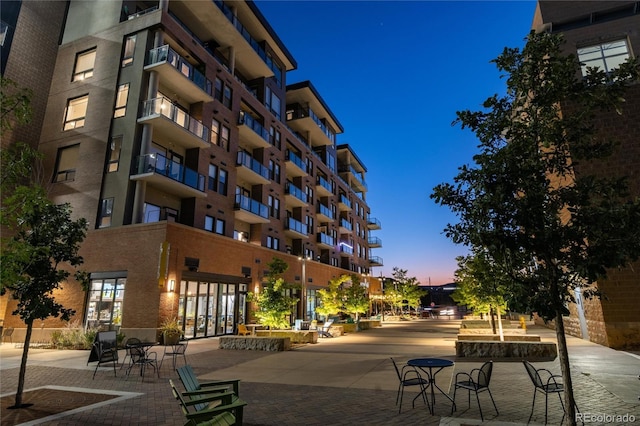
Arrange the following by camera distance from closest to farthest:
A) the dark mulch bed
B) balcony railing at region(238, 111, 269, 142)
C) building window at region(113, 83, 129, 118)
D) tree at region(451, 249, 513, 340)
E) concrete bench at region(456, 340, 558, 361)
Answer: tree at region(451, 249, 513, 340)
the dark mulch bed
concrete bench at region(456, 340, 558, 361)
building window at region(113, 83, 129, 118)
balcony railing at region(238, 111, 269, 142)

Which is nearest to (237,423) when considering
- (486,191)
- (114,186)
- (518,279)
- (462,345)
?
(518,279)

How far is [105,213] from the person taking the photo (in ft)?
67.4

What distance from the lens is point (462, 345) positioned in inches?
524

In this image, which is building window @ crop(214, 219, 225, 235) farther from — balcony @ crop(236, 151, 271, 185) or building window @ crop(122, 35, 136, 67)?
building window @ crop(122, 35, 136, 67)

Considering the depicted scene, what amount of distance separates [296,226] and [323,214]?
7322mm

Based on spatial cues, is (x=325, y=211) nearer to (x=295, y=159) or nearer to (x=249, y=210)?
(x=295, y=159)

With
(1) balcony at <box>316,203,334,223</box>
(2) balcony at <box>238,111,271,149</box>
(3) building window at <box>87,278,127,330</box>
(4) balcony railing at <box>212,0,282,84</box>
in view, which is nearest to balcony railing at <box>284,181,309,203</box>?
(1) balcony at <box>316,203,334,223</box>

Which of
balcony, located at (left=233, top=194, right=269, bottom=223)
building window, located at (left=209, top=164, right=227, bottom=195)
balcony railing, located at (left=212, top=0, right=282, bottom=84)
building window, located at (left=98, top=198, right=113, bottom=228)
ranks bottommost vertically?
building window, located at (left=98, top=198, right=113, bottom=228)

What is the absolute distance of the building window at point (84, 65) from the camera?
2382 centimetres

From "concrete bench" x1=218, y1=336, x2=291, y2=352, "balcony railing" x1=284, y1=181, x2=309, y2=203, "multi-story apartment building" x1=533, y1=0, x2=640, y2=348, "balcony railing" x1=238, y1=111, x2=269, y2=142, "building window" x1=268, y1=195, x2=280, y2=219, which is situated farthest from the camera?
"balcony railing" x1=284, y1=181, x2=309, y2=203

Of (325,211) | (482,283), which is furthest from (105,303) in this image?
(325,211)

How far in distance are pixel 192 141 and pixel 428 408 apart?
2070cm

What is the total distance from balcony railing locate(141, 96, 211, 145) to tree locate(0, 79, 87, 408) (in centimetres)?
1303

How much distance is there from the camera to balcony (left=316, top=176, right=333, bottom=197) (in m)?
42.1
